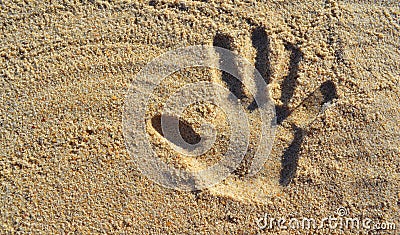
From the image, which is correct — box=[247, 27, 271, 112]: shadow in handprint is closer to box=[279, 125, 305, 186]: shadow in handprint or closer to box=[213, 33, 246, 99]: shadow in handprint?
box=[213, 33, 246, 99]: shadow in handprint

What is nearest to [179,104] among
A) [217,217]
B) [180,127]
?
[180,127]

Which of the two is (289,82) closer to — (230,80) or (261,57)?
(261,57)

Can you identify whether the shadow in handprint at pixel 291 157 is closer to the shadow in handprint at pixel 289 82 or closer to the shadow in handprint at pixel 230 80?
the shadow in handprint at pixel 289 82

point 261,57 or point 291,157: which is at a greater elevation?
point 261,57

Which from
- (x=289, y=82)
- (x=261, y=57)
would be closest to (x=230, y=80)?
(x=261, y=57)

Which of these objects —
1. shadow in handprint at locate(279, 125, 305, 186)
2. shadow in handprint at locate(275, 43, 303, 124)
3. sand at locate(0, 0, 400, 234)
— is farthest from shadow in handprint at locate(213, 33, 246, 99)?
shadow in handprint at locate(279, 125, 305, 186)

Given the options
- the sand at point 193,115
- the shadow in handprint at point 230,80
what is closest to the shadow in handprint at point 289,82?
the sand at point 193,115

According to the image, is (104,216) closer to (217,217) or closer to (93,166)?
(93,166)

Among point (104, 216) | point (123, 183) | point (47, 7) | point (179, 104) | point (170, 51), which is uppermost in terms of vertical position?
point (47, 7)
